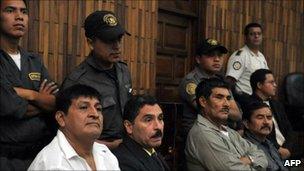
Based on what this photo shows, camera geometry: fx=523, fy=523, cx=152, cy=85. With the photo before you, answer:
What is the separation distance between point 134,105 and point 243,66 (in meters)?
3.12

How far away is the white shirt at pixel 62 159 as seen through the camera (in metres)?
2.65

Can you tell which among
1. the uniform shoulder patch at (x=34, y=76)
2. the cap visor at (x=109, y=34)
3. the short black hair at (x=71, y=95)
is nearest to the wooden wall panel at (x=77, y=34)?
the cap visor at (x=109, y=34)

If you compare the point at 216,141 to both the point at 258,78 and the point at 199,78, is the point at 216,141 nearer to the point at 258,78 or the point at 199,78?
the point at 199,78

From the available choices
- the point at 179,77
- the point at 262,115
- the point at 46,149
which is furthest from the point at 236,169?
the point at 179,77

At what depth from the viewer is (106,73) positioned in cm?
360

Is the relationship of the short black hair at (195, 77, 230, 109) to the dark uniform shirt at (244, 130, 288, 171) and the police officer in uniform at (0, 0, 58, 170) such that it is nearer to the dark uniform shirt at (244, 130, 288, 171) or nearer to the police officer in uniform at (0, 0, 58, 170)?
the dark uniform shirt at (244, 130, 288, 171)

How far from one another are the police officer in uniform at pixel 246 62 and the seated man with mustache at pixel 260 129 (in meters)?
1.52

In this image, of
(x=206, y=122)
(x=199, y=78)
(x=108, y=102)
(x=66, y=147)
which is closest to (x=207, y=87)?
(x=206, y=122)

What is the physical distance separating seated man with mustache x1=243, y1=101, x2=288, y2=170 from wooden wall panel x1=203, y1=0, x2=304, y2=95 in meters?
1.93

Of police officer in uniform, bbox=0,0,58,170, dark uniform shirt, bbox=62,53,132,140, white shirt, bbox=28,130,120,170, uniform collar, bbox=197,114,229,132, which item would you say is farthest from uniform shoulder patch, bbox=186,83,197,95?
white shirt, bbox=28,130,120,170

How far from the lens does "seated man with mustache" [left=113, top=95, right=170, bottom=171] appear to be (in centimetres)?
329

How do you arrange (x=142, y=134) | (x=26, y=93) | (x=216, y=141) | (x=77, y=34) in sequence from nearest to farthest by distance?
(x=26, y=93) < (x=142, y=134) < (x=216, y=141) < (x=77, y=34)

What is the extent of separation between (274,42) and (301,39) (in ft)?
2.74

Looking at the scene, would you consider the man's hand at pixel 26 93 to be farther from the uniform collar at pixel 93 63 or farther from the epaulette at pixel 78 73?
the uniform collar at pixel 93 63
